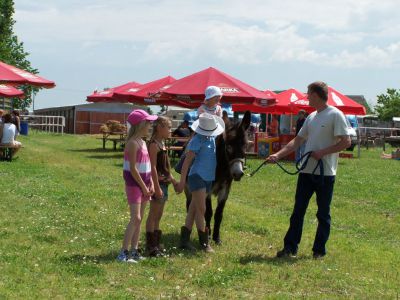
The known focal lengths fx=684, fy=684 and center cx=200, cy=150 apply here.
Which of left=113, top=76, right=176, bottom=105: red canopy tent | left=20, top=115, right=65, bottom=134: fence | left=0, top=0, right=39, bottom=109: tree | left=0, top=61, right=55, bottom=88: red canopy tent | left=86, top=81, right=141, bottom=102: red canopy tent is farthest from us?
left=0, top=0, right=39, bottom=109: tree

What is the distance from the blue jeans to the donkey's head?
2.52 feet

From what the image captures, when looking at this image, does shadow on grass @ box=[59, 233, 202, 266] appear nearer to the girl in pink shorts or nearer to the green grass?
the green grass

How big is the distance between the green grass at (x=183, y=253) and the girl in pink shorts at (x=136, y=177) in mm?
288

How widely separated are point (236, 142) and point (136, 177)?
4.95ft

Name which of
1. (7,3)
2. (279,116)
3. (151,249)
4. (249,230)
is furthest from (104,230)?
(7,3)

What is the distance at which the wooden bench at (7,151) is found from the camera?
2008cm

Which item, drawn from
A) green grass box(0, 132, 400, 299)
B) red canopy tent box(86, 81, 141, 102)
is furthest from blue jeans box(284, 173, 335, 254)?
red canopy tent box(86, 81, 141, 102)

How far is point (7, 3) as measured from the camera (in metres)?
60.4

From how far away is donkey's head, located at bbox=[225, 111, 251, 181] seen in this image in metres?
8.31

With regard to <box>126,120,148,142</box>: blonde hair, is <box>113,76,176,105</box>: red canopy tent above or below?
above

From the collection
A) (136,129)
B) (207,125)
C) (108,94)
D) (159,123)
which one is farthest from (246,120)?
(108,94)

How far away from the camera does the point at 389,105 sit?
76188 millimetres

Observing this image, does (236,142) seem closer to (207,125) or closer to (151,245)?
(207,125)

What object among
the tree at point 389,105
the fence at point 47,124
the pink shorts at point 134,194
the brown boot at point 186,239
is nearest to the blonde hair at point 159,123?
the pink shorts at point 134,194
